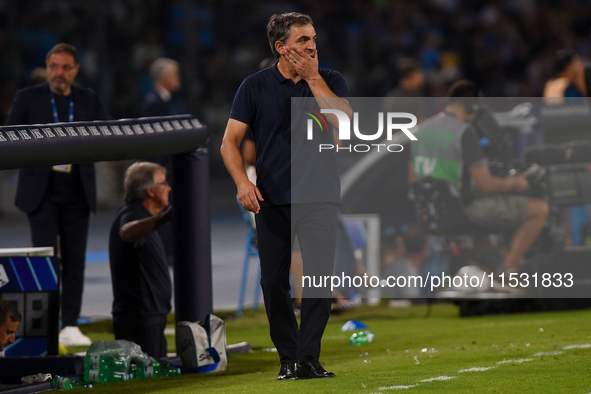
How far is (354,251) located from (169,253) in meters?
1.36

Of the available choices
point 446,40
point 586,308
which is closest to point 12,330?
point 586,308

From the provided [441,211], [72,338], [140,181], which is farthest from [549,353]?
[72,338]

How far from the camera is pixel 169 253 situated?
7234mm

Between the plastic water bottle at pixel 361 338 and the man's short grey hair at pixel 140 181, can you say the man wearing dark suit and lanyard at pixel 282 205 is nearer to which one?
the man's short grey hair at pixel 140 181

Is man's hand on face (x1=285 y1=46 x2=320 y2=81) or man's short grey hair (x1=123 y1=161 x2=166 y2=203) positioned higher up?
man's hand on face (x1=285 y1=46 x2=320 y2=81)

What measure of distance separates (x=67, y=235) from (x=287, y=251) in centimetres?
251

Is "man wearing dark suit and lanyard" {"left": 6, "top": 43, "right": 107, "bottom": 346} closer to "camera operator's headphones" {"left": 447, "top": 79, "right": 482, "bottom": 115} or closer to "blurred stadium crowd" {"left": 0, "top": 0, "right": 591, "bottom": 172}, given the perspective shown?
"camera operator's headphones" {"left": 447, "top": 79, "right": 482, "bottom": 115}

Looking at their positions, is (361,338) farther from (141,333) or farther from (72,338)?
(72,338)

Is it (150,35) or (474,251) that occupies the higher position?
(150,35)

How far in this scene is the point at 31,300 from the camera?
5.71 m

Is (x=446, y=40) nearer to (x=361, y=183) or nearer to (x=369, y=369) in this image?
(x=361, y=183)

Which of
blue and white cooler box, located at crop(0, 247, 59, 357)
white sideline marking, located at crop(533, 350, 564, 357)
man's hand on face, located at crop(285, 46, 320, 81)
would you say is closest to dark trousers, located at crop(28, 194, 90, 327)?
blue and white cooler box, located at crop(0, 247, 59, 357)

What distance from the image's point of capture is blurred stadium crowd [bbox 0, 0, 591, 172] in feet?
56.8

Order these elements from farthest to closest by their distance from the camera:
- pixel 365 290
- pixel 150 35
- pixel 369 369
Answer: pixel 150 35 → pixel 365 290 → pixel 369 369
